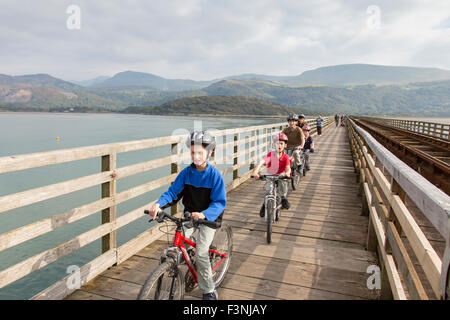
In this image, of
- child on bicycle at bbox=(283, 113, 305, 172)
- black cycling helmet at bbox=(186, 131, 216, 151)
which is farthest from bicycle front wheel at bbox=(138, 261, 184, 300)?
child on bicycle at bbox=(283, 113, 305, 172)

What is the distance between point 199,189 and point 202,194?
5 centimetres

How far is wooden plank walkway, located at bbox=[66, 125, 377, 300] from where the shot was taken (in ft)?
10.9

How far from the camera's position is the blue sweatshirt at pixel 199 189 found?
292 centimetres

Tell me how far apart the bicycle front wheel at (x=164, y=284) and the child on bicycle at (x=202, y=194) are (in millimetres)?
256

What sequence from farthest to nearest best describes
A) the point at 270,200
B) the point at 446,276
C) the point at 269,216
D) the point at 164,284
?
the point at 270,200, the point at 269,216, the point at 164,284, the point at 446,276

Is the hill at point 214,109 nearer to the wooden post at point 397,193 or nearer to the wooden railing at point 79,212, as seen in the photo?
the wooden railing at point 79,212

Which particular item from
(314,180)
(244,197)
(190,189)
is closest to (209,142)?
(190,189)

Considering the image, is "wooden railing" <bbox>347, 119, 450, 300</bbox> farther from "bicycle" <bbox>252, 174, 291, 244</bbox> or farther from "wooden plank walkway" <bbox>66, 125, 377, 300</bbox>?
"bicycle" <bbox>252, 174, 291, 244</bbox>

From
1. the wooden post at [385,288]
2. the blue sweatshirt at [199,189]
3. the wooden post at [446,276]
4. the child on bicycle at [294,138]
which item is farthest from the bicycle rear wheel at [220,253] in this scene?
the child on bicycle at [294,138]

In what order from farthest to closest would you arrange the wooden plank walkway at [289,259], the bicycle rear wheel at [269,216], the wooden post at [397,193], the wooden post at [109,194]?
the bicycle rear wheel at [269,216]
the wooden post at [109,194]
the wooden plank walkway at [289,259]
the wooden post at [397,193]

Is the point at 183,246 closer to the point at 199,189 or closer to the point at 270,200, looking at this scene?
the point at 199,189

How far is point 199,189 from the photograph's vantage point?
9.73ft

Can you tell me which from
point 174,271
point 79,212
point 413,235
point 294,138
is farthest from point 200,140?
point 294,138

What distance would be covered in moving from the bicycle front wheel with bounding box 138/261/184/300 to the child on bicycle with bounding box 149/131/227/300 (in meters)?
0.26
